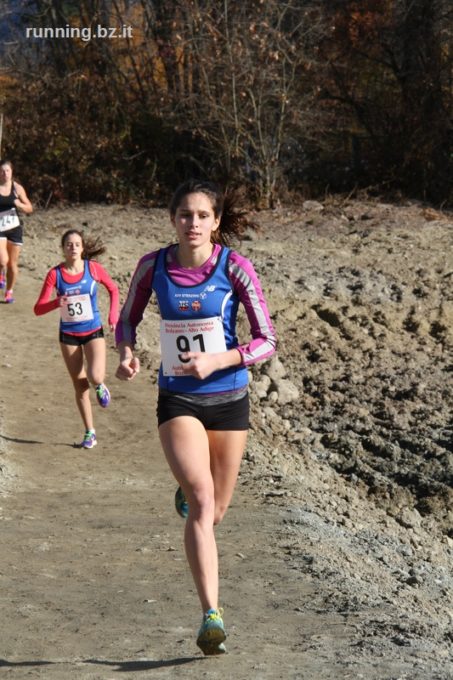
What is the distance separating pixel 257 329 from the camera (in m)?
6.02

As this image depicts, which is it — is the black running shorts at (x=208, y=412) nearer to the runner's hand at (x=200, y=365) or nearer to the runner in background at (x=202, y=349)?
the runner in background at (x=202, y=349)

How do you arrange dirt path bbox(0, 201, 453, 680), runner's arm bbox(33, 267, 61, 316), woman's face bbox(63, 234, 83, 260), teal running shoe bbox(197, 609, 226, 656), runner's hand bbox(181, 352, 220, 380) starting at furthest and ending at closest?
woman's face bbox(63, 234, 83, 260)
runner's arm bbox(33, 267, 61, 316)
dirt path bbox(0, 201, 453, 680)
runner's hand bbox(181, 352, 220, 380)
teal running shoe bbox(197, 609, 226, 656)

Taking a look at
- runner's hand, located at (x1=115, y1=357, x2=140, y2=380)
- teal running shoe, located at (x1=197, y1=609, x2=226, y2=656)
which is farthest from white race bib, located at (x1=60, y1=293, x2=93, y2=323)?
teal running shoe, located at (x1=197, y1=609, x2=226, y2=656)

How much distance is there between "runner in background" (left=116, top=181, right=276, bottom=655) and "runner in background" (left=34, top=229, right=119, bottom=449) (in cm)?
455

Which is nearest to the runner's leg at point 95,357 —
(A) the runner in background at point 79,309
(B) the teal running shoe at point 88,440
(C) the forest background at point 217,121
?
(A) the runner in background at point 79,309

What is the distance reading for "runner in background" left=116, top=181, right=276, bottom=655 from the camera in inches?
227

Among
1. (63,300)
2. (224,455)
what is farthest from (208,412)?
(63,300)

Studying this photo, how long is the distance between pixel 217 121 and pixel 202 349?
15.1 m

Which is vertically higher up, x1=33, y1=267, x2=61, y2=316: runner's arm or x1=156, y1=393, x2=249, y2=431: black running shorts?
x1=156, y1=393, x2=249, y2=431: black running shorts

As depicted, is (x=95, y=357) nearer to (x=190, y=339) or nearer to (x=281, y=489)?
(x=281, y=489)

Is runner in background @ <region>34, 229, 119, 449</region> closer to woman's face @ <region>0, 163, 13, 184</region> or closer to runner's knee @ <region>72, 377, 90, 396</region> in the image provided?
runner's knee @ <region>72, 377, 90, 396</region>

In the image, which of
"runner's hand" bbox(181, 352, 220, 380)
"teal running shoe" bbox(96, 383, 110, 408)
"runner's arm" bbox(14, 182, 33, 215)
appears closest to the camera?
"runner's hand" bbox(181, 352, 220, 380)

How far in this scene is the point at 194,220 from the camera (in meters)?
5.91

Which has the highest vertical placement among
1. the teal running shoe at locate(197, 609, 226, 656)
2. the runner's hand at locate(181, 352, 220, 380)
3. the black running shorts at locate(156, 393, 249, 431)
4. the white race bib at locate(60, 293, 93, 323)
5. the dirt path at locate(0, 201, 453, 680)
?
the runner's hand at locate(181, 352, 220, 380)
